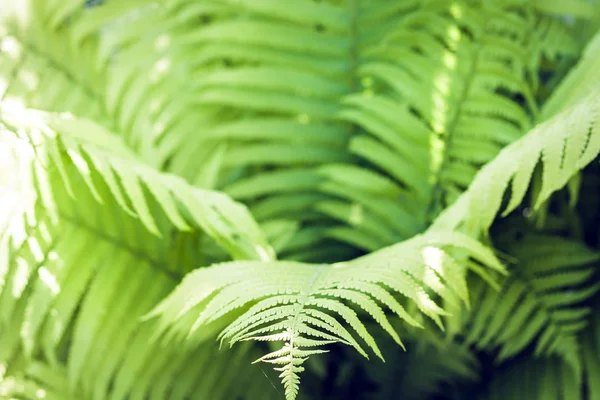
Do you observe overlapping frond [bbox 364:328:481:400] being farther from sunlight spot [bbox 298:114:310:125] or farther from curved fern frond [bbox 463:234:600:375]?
sunlight spot [bbox 298:114:310:125]

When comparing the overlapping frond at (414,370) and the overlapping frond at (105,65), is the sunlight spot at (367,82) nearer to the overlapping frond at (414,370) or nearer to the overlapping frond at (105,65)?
the overlapping frond at (105,65)

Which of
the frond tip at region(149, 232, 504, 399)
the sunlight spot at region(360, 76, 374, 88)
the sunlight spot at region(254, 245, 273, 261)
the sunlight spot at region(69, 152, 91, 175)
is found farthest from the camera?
the sunlight spot at region(360, 76, 374, 88)

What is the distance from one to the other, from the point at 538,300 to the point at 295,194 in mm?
391

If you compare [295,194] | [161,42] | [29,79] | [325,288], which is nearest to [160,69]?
[161,42]

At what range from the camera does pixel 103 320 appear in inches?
28.9

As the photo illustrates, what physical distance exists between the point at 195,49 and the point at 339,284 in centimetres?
62

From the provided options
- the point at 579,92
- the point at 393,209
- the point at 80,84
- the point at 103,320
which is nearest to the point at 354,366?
the point at 393,209

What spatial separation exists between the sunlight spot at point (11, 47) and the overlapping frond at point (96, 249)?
0.32m

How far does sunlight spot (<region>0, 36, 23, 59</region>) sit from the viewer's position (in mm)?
908

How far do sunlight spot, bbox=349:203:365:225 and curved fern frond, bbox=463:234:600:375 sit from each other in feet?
0.59

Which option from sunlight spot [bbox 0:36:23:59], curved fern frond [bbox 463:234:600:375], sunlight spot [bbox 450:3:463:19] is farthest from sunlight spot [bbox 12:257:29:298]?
sunlight spot [bbox 450:3:463:19]

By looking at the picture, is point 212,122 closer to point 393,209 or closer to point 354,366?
point 393,209

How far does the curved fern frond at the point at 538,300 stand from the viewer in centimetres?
75

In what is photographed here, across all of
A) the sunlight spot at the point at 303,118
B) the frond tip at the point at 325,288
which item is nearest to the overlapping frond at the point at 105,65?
the sunlight spot at the point at 303,118
